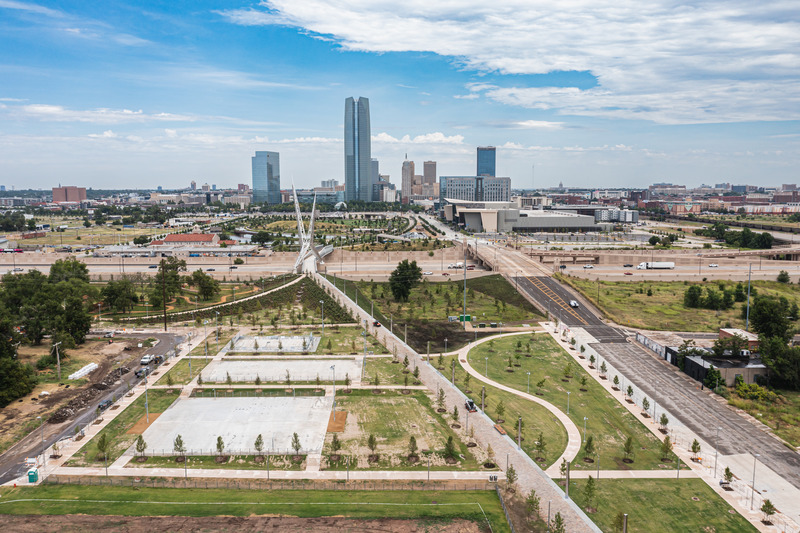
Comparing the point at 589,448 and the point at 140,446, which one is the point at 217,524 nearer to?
the point at 140,446

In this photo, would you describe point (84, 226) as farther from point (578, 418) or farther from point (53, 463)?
point (578, 418)

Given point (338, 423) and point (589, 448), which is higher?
point (338, 423)

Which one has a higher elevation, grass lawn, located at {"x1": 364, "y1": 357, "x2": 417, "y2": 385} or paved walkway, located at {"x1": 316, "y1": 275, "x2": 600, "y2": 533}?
grass lawn, located at {"x1": 364, "y1": 357, "x2": 417, "y2": 385}

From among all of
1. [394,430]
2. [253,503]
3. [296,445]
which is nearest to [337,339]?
[394,430]

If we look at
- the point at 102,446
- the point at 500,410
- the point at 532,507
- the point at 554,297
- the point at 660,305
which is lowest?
the point at 532,507

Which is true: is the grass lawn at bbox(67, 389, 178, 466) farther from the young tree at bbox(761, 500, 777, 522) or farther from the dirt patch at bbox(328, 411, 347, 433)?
the young tree at bbox(761, 500, 777, 522)

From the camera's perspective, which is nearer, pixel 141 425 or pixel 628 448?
pixel 628 448

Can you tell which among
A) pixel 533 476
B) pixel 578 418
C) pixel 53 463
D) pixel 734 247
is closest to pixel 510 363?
pixel 578 418

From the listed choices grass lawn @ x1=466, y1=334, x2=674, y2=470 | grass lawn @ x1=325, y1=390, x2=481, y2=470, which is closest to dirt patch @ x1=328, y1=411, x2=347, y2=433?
grass lawn @ x1=325, y1=390, x2=481, y2=470
